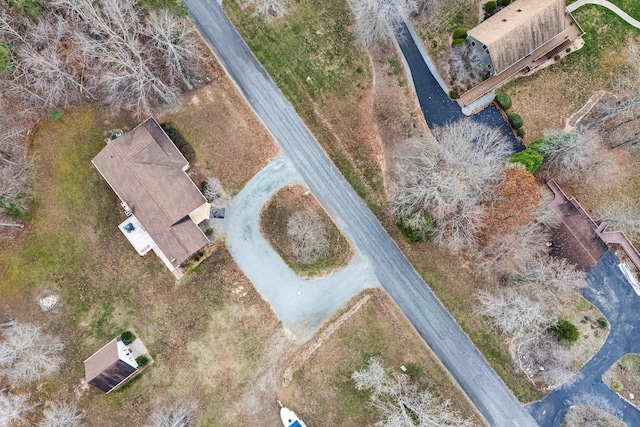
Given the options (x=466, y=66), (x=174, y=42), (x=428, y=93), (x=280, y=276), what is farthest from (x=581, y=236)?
(x=174, y=42)

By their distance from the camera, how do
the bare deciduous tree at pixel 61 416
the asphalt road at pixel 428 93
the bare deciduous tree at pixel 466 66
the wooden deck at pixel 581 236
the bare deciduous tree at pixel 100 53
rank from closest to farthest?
the bare deciduous tree at pixel 100 53, the bare deciduous tree at pixel 61 416, the wooden deck at pixel 581 236, the bare deciduous tree at pixel 466 66, the asphalt road at pixel 428 93

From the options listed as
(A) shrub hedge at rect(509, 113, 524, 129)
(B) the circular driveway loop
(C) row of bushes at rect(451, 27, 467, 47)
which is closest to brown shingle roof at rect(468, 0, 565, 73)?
(C) row of bushes at rect(451, 27, 467, 47)

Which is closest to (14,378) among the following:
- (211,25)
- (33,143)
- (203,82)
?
(33,143)

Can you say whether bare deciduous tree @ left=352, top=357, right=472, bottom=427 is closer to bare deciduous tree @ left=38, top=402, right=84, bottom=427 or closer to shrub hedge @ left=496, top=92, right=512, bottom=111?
bare deciduous tree @ left=38, top=402, right=84, bottom=427

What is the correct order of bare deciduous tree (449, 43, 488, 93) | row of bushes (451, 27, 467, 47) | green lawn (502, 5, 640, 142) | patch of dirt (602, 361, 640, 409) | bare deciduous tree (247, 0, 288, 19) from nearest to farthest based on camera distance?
patch of dirt (602, 361, 640, 409) → bare deciduous tree (247, 0, 288, 19) → bare deciduous tree (449, 43, 488, 93) → row of bushes (451, 27, 467, 47) → green lawn (502, 5, 640, 142)

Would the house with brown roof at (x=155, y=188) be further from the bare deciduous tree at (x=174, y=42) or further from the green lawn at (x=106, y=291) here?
the bare deciduous tree at (x=174, y=42)

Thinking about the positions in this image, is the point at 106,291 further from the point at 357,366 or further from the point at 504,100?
the point at 504,100

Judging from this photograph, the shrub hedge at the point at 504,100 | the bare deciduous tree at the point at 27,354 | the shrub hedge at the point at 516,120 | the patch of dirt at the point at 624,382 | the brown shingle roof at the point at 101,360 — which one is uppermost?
the bare deciduous tree at the point at 27,354

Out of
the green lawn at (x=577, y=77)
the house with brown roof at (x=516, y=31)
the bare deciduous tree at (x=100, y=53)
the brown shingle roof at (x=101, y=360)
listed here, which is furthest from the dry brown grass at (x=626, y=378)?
the bare deciduous tree at (x=100, y=53)
